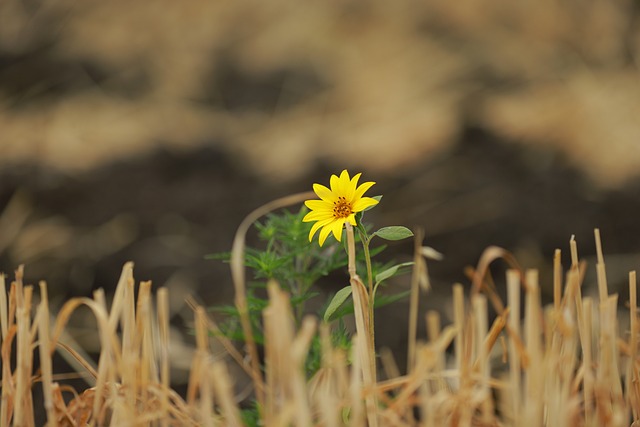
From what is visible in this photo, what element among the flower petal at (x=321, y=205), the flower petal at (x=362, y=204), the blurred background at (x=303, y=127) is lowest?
the flower petal at (x=362, y=204)

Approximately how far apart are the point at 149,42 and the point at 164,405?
1.72m

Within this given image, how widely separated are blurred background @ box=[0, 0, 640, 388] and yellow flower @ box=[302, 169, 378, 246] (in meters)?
1.12

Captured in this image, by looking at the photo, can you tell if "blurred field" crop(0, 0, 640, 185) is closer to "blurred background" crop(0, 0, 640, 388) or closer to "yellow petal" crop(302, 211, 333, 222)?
"blurred background" crop(0, 0, 640, 388)

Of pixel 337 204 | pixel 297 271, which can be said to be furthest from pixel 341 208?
pixel 297 271

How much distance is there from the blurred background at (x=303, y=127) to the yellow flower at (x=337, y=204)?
44.1 inches

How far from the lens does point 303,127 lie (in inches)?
77.0

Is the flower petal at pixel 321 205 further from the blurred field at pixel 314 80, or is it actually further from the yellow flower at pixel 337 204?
the blurred field at pixel 314 80

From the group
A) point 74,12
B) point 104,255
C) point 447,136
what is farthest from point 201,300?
point 74,12

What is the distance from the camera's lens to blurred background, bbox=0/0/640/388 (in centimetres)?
177

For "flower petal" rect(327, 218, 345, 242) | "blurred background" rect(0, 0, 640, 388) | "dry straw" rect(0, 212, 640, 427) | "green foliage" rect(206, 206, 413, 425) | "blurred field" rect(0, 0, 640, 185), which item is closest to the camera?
"dry straw" rect(0, 212, 640, 427)

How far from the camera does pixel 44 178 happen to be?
6.02 ft

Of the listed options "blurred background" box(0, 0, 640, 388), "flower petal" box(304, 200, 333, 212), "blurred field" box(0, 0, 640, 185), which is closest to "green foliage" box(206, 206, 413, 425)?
"flower petal" box(304, 200, 333, 212)

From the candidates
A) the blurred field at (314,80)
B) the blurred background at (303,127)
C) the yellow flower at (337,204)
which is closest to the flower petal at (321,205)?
the yellow flower at (337,204)

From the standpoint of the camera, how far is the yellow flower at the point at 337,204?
554mm
